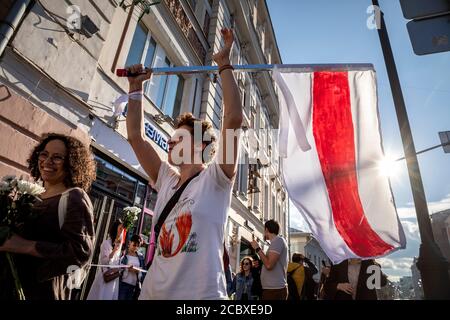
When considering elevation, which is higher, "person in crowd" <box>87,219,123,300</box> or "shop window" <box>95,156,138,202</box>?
"shop window" <box>95,156,138,202</box>

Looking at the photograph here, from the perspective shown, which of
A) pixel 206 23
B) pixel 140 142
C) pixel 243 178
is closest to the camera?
pixel 140 142

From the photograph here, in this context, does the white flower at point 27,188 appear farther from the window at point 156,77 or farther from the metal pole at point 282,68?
the window at point 156,77

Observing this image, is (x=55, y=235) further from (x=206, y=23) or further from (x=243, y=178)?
(x=243, y=178)

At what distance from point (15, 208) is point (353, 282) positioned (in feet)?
12.3

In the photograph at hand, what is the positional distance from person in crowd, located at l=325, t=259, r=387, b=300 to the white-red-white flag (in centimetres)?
142

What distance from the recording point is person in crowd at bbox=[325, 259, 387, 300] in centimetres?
358

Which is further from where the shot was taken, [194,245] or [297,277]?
[297,277]

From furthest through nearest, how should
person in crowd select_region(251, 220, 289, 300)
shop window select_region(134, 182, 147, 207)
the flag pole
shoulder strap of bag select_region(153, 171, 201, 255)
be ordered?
shop window select_region(134, 182, 147, 207) < person in crowd select_region(251, 220, 289, 300) < the flag pole < shoulder strap of bag select_region(153, 171, 201, 255)

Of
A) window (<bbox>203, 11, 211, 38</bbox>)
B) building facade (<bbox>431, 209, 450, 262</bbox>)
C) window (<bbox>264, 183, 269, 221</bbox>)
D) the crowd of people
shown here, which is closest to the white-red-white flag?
the crowd of people

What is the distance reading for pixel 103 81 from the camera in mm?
5633

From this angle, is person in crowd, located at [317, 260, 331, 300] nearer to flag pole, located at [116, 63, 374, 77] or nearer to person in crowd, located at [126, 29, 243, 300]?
flag pole, located at [116, 63, 374, 77]

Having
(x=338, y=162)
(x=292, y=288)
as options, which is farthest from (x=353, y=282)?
(x=292, y=288)

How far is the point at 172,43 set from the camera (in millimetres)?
7957
